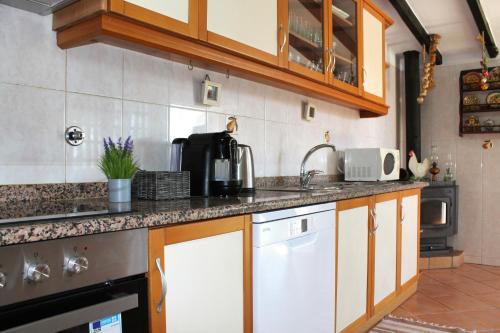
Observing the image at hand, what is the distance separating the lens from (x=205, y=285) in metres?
1.26

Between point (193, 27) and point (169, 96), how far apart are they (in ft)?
1.31

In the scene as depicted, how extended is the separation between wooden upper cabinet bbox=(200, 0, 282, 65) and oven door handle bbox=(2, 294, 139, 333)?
3.45 ft

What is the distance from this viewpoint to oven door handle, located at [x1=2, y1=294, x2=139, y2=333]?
2.74ft

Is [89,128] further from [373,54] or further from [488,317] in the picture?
[488,317]

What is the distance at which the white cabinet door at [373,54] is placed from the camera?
9.81 feet

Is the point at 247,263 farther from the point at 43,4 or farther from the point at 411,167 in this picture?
the point at 411,167

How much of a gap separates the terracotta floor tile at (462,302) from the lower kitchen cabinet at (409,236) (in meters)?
0.28

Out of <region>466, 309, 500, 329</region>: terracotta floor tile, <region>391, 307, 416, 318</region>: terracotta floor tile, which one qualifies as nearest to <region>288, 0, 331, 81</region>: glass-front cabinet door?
<region>391, 307, 416, 318</region>: terracotta floor tile

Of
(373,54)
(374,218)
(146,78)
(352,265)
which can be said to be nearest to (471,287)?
(374,218)

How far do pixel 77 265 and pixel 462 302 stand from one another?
122 inches

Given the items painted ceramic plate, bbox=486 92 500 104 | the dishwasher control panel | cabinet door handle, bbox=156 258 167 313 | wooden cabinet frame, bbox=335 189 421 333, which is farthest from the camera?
painted ceramic plate, bbox=486 92 500 104

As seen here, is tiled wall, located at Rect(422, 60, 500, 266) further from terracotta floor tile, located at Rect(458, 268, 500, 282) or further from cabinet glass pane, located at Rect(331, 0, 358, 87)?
cabinet glass pane, located at Rect(331, 0, 358, 87)

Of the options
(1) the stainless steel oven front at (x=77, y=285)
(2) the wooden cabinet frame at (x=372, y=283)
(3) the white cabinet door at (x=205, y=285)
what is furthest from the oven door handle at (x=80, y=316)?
(2) the wooden cabinet frame at (x=372, y=283)

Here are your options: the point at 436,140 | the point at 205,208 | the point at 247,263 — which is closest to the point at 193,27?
the point at 205,208
